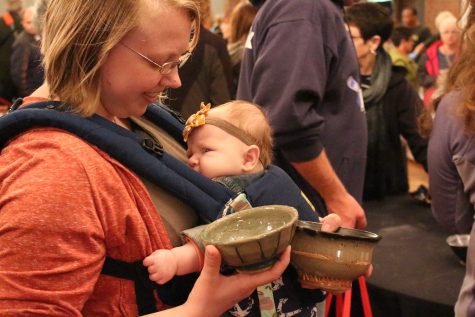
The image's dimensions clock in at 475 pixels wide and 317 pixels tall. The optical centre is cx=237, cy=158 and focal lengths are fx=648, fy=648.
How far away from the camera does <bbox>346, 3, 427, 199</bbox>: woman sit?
3830mm

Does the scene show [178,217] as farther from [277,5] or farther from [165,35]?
[277,5]

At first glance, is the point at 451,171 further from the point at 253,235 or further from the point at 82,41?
the point at 82,41

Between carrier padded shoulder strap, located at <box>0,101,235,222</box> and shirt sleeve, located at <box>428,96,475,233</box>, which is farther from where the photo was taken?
shirt sleeve, located at <box>428,96,475,233</box>

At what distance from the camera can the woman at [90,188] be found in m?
1.12

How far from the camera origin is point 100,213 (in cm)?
118

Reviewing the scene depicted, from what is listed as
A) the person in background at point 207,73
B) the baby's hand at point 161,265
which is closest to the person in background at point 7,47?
the person in background at point 207,73

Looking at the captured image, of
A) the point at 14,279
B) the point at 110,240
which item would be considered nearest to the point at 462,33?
the point at 110,240

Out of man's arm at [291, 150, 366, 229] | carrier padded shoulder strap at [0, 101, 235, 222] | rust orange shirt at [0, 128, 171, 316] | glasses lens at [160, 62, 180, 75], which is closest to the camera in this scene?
rust orange shirt at [0, 128, 171, 316]

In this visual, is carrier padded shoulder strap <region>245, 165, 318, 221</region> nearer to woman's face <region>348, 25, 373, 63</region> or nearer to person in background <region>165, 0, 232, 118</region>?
person in background <region>165, 0, 232, 118</region>

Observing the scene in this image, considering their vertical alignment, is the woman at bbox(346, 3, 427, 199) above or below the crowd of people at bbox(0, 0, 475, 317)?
below

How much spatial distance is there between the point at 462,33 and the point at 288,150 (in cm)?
69

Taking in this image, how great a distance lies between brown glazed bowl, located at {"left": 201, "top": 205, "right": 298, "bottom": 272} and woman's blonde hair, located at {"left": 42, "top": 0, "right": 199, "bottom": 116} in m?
0.35

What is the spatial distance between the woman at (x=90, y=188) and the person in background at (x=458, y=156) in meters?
0.95

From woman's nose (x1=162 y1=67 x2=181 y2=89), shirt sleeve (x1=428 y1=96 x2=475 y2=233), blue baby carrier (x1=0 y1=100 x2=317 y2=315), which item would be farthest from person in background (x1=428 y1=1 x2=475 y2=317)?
woman's nose (x1=162 y1=67 x2=181 y2=89)
